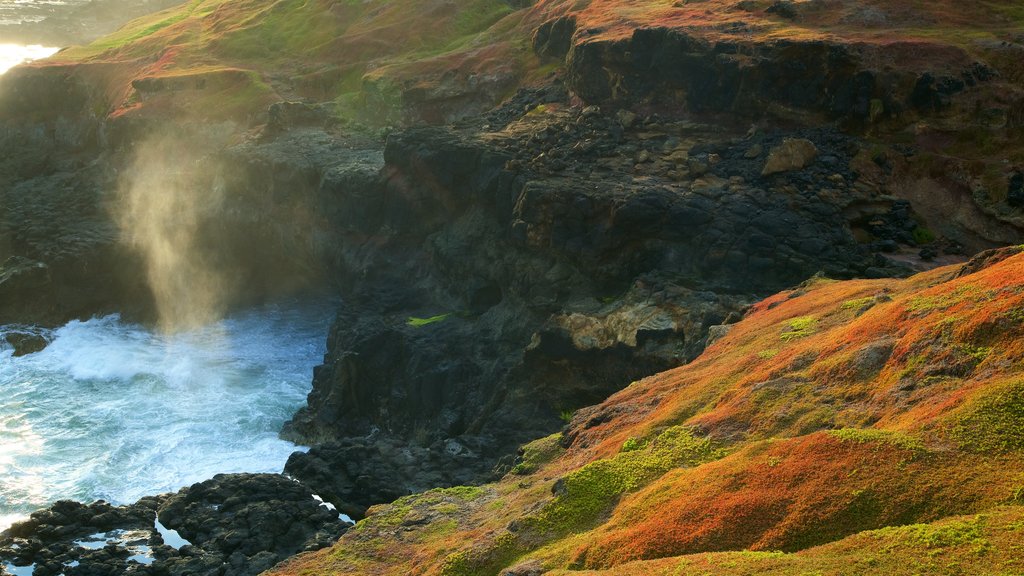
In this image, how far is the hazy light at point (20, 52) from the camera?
4293 inches

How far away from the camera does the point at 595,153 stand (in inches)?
1726

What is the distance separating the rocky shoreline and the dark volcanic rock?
0.09 m

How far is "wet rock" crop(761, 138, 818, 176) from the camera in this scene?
40656 millimetres

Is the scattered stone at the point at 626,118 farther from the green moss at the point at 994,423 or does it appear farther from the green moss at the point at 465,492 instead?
the green moss at the point at 994,423

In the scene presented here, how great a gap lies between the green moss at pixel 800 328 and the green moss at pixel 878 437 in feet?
28.1

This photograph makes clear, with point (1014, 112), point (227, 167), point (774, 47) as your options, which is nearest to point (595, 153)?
point (774, 47)

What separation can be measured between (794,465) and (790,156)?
1028 inches

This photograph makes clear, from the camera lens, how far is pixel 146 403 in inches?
1907

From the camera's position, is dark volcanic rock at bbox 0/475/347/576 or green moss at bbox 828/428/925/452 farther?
dark volcanic rock at bbox 0/475/347/576

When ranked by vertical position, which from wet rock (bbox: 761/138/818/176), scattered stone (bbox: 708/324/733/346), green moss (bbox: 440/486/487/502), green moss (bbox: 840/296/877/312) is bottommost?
green moss (bbox: 440/486/487/502)

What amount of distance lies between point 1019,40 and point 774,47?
1106 centimetres

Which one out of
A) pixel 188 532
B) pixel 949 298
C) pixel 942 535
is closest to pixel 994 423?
pixel 942 535

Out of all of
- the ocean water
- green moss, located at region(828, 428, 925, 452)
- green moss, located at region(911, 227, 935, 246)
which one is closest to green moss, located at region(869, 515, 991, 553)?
green moss, located at region(828, 428, 925, 452)

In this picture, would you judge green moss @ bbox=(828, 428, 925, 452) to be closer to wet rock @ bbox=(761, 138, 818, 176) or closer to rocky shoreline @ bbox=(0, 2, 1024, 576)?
rocky shoreline @ bbox=(0, 2, 1024, 576)
